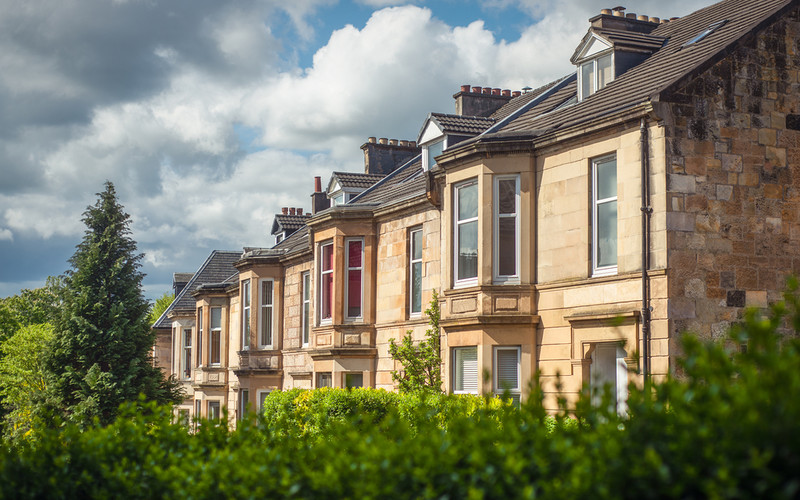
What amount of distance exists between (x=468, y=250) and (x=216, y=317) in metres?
24.1

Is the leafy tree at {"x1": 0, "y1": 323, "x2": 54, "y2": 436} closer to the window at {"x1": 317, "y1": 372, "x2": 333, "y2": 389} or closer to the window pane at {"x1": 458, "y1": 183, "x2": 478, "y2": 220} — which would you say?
the window at {"x1": 317, "y1": 372, "x2": 333, "y2": 389}

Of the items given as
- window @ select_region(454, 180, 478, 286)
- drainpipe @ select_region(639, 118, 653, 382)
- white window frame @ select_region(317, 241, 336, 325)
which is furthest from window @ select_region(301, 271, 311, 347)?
drainpipe @ select_region(639, 118, 653, 382)

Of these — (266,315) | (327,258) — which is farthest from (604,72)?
(266,315)

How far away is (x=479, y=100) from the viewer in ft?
101

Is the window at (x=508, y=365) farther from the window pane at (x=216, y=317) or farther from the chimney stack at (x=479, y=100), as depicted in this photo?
the window pane at (x=216, y=317)

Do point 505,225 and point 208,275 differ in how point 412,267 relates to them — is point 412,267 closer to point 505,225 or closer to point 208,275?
point 505,225

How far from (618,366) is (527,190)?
400cm

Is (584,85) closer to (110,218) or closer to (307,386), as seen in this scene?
(307,386)

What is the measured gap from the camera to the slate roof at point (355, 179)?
33.5 metres

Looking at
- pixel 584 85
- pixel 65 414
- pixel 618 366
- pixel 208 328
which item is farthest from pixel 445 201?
pixel 208 328

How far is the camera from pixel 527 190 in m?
19.2

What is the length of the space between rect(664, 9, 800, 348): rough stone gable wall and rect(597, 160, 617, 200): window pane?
4.56 feet

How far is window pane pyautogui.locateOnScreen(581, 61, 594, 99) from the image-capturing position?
2088cm

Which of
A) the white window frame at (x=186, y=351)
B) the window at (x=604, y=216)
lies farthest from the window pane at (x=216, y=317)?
the window at (x=604, y=216)
